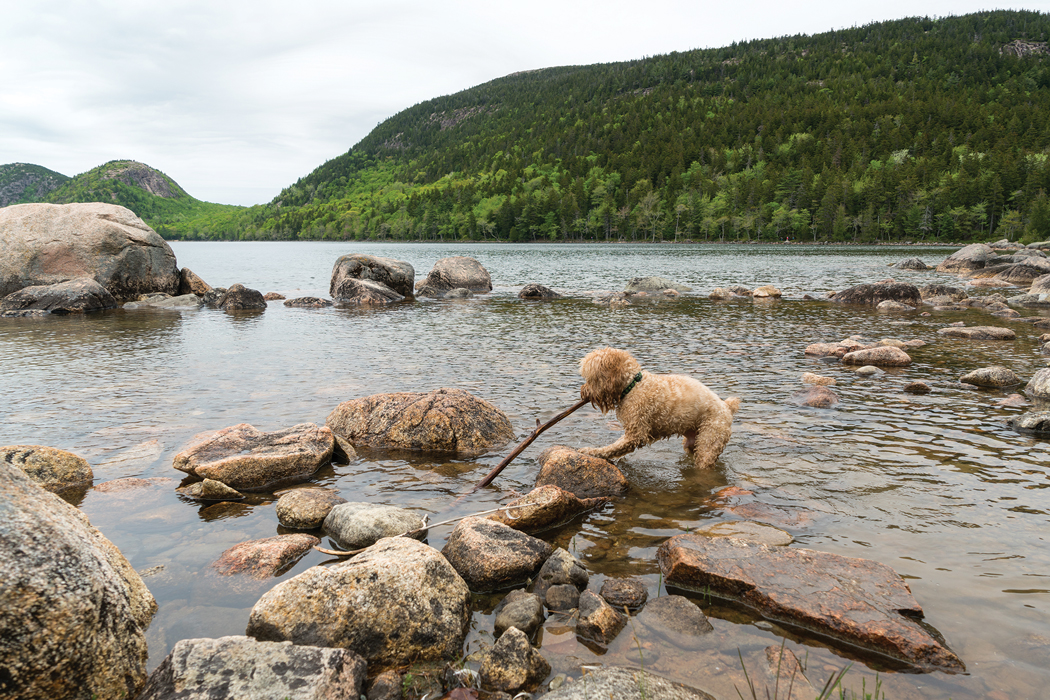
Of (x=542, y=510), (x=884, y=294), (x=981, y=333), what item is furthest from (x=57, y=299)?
(x=884, y=294)

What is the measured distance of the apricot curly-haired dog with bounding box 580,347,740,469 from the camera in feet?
22.8

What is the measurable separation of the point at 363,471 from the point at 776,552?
203 inches

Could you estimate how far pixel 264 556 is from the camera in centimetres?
492

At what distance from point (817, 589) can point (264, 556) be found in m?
4.84

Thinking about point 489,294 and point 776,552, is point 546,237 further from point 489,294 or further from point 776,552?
point 776,552

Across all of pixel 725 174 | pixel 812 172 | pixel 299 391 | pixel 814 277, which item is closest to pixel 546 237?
pixel 725 174

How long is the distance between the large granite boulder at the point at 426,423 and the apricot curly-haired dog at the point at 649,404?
1.95m

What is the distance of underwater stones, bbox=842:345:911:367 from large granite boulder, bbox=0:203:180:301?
30983 millimetres

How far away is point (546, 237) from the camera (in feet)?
534

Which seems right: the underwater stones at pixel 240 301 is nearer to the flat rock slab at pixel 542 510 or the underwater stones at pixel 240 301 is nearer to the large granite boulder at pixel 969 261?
the flat rock slab at pixel 542 510

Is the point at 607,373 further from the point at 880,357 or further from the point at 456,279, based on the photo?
the point at 456,279

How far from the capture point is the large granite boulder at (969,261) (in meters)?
42.2

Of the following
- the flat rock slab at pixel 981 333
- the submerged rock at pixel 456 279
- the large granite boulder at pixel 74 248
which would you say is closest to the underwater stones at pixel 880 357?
the flat rock slab at pixel 981 333

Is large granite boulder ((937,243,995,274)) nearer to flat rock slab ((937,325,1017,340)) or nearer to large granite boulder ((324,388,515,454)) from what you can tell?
flat rock slab ((937,325,1017,340))
